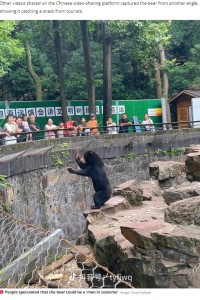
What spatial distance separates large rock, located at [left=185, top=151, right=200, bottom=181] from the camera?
636 centimetres

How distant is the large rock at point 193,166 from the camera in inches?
251

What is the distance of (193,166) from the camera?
6449mm

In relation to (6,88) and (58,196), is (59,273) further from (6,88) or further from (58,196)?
(6,88)

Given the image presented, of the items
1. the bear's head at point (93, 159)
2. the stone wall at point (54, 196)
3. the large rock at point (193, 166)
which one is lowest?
the stone wall at point (54, 196)

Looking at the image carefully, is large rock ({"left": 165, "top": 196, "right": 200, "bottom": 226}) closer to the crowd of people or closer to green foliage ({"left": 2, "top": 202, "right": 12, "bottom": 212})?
green foliage ({"left": 2, "top": 202, "right": 12, "bottom": 212})

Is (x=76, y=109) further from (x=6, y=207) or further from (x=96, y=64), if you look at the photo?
(x=6, y=207)

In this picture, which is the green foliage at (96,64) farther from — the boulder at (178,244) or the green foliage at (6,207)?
the boulder at (178,244)

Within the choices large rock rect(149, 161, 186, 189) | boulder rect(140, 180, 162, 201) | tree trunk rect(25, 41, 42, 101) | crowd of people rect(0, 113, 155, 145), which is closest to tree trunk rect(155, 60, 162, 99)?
tree trunk rect(25, 41, 42, 101)

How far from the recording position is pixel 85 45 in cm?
1226

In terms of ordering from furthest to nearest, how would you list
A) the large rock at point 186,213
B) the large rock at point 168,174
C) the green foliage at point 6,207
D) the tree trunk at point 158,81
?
the tree trunk at point 158,81 < the large rock at point 168,174 < the green foliage at point 6,207 < the large rock at point 186,213

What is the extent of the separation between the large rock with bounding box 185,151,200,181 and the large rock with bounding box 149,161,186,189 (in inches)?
35.9

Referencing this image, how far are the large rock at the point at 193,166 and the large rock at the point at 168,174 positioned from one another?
0.91m

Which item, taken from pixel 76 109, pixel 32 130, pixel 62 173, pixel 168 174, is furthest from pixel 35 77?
pixel 168 174

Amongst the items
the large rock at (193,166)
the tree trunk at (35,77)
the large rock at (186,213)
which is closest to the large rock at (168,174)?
the large rock at (193,166)
